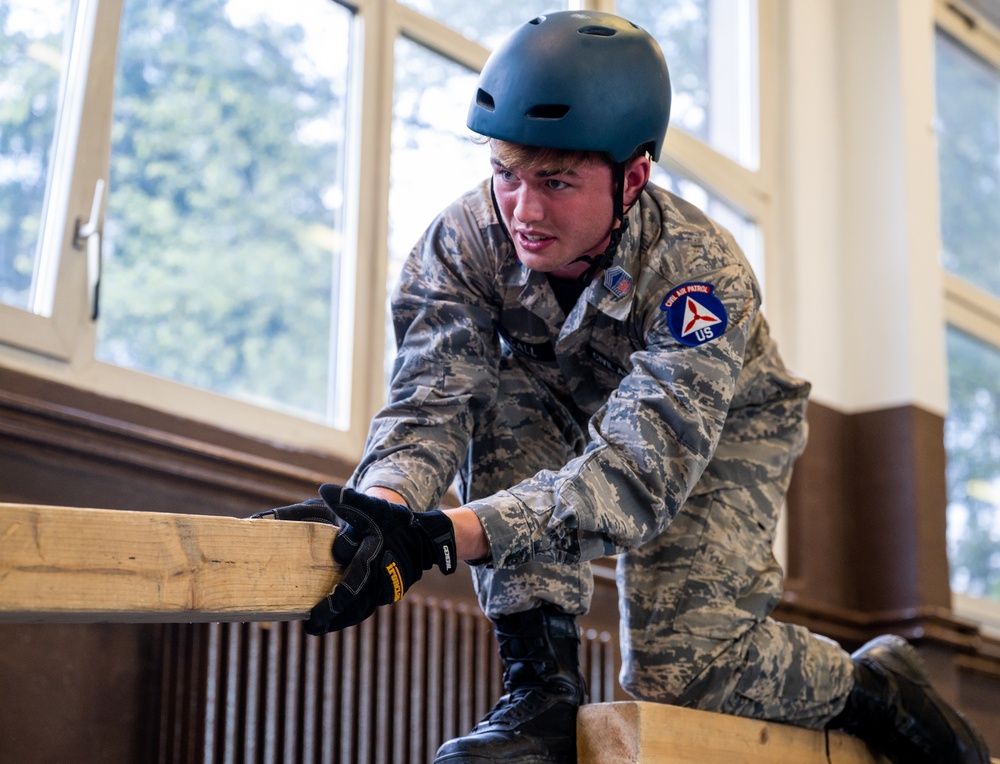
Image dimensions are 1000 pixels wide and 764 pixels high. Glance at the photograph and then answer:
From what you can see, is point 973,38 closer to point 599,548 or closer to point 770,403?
point 770,403

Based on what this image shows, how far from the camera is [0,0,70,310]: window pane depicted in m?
2.57

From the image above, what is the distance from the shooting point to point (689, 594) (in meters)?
2.03

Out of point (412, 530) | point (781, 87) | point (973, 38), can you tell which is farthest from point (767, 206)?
point (412, 530)

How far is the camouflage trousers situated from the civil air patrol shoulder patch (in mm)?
351

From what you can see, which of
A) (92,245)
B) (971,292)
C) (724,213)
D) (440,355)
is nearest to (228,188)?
(92,245)

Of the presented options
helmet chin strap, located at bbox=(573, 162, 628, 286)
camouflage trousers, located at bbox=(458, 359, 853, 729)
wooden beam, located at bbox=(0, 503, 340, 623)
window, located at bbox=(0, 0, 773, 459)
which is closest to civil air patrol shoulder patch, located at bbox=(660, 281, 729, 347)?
helmet chin strap, located at bbox=(573, 162, 628, 286)

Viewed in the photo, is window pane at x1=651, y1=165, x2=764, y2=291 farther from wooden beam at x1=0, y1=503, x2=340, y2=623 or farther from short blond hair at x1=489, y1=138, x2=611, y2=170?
wooden beam at x1=0, y1=503, x2=340, y2=623

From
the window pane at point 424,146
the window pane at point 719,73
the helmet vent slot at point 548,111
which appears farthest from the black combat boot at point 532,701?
the window pane at point 719,73

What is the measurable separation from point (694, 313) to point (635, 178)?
240 millimetres

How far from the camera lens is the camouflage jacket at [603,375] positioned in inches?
64.9

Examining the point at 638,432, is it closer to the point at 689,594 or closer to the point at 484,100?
the point at 689,594

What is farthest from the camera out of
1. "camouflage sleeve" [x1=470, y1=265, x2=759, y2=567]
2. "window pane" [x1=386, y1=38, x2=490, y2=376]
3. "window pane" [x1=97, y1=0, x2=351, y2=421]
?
"window pane" [x1=386, y1=38, x2=490, y2=376]

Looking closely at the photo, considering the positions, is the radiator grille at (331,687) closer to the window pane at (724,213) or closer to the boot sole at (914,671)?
the boot sole at (914,671)

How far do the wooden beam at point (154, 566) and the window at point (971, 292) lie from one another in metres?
3.99
